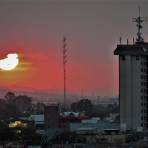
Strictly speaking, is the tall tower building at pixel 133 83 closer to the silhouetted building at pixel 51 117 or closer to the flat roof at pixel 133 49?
the flat roof at pixel 133 49

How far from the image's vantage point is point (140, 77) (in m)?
15.4

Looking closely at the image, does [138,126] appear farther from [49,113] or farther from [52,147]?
[52,147]

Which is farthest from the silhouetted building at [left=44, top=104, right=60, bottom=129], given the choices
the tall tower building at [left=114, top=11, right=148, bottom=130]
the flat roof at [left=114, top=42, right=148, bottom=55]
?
the flat roof at [left=114, top=42, right=148, bottom=55]

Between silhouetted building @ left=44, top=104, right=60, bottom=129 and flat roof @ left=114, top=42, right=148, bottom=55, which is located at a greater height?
flat roof @ left=114, top=42, right=148, bottom=55

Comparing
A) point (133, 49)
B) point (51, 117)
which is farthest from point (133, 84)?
point (51, 117)

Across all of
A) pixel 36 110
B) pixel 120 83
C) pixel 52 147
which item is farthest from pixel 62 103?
pixel 52 147

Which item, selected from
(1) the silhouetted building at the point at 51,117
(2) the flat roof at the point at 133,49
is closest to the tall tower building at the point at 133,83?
(2) the flat roof at the point at 133,49

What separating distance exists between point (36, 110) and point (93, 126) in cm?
804

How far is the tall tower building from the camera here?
49.0 ft

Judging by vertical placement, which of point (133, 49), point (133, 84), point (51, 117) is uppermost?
point (133, 49)

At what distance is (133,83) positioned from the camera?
1528 cm

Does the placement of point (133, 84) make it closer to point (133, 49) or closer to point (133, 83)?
point (133, 83)

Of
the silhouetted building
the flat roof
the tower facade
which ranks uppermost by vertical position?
the flat roof

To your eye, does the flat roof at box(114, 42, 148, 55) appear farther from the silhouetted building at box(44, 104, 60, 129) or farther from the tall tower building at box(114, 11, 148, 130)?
the silhouetted building at box(44, 104, 60, 129)
